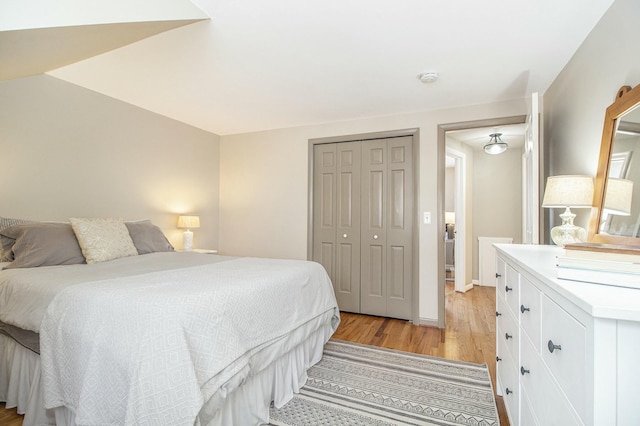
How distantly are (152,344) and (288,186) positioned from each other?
120 inches

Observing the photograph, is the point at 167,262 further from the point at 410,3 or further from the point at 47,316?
the point at 410,3

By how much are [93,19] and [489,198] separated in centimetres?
555

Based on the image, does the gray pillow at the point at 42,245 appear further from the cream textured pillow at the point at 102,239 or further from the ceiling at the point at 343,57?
the ceiling at the point at 343,57

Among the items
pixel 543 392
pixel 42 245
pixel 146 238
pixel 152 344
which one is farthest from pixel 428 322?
pixel 42 245

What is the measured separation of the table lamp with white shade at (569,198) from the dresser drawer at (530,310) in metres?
0.64

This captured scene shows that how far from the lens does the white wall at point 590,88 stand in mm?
1483

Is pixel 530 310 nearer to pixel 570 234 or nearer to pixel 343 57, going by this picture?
pixel 570 234

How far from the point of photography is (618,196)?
1.40 metres

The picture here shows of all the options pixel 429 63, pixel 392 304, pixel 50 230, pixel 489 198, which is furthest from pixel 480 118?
pixel 50 230

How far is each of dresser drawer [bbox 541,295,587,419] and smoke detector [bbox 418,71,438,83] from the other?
79.9 inches

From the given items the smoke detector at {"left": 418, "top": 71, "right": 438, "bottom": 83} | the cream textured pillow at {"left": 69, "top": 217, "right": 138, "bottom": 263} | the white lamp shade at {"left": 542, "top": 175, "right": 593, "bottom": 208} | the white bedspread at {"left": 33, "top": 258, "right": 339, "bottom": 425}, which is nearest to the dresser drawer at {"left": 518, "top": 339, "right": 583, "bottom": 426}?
the white lamp shade at {"left": 542, "top": 175, "right": 593, "bottom": 208}

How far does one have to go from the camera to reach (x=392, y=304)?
3494mm

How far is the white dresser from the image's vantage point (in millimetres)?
622

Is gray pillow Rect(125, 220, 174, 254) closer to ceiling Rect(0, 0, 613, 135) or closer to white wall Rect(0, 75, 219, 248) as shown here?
white wall Rect(0, 75, 219, 248)
